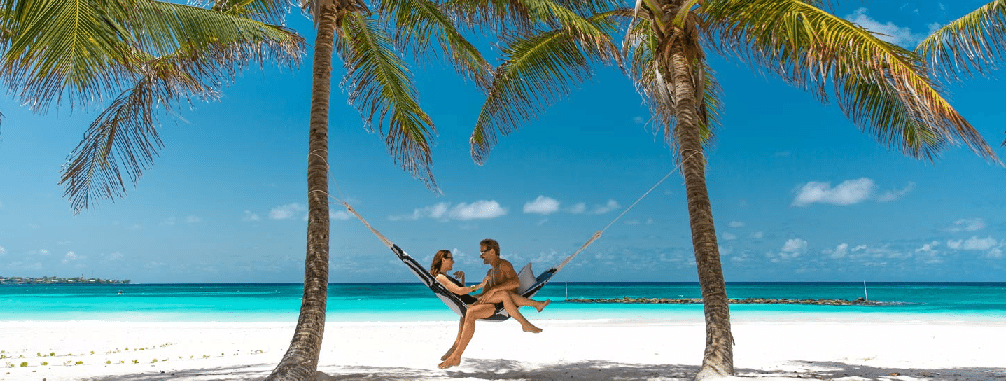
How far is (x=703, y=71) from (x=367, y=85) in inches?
102

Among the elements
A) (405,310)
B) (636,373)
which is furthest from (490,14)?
(405,310)

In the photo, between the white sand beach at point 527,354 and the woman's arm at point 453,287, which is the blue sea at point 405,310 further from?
the woman's arm at point 453,287

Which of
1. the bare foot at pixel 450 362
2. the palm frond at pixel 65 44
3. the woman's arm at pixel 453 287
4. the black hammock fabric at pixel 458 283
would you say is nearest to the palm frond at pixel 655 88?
the black hammock fabric at pixel 458 283

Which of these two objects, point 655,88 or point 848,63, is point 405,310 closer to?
point 655,88

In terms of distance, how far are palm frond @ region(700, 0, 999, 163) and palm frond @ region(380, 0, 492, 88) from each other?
186 cm

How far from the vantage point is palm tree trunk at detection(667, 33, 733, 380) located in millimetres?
4574

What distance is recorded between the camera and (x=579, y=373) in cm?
582

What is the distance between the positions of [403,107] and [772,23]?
2.84m

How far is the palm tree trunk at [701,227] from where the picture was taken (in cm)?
457

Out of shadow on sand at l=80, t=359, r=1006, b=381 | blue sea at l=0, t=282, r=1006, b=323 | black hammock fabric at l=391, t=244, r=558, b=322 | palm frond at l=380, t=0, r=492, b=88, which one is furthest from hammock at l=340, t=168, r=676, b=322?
blue sea at l=0, t=282, r=1006, b=323

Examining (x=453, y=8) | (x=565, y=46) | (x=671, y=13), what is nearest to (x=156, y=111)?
(x=453, y=8)

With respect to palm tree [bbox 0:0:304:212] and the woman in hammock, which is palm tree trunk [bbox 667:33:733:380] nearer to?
the woman in hammock

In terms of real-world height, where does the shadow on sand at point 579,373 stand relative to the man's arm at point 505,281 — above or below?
below

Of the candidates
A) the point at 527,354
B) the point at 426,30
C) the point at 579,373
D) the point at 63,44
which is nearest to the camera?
the point at 63,44
